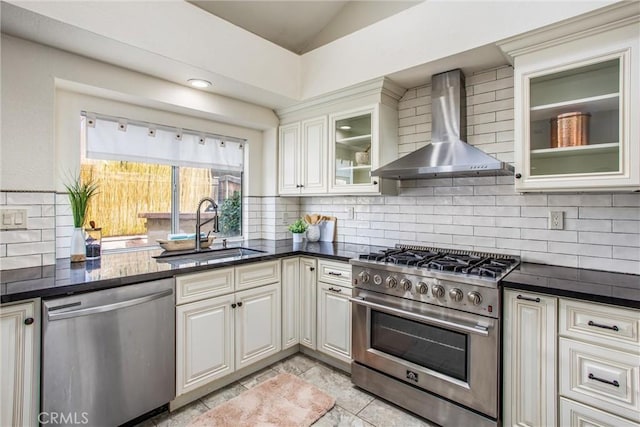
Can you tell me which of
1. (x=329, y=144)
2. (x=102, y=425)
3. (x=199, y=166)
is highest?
(x=329, y=144)

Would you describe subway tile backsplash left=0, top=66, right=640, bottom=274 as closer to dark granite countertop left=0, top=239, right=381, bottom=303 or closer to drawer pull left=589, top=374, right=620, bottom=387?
dark granite countertop left=0, top=239, right=381, bottom=303

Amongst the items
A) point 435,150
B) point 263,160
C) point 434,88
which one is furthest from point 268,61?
point 435,150

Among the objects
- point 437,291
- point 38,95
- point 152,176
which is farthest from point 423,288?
point 38,95

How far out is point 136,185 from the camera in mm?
2670

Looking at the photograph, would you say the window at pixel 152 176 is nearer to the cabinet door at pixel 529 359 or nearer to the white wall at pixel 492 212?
the white wall at pixel 492 212

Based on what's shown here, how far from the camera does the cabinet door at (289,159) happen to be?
3.21 meters

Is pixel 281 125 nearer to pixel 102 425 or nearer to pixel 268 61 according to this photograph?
pixel 268 61

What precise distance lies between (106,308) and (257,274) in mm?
1020

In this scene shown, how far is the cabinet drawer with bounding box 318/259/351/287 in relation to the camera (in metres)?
2.46

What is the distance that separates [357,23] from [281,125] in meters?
1.19

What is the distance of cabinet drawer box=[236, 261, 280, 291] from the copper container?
2067 mm

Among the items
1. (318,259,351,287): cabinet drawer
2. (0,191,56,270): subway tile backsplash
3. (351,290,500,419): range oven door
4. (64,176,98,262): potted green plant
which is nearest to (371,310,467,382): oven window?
(351,290,500,419): range oven door

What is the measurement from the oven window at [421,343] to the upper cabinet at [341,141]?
1.04 metres

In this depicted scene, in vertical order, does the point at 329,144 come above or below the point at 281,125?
below
